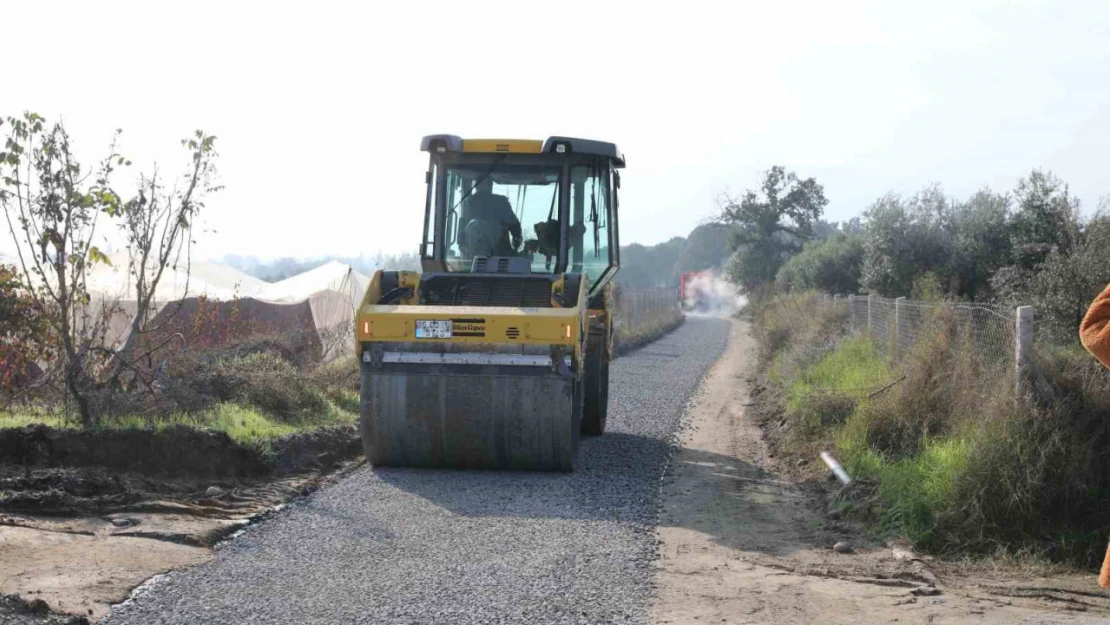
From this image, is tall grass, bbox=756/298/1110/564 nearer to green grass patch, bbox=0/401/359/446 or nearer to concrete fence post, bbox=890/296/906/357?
concrete fence post, bbox=890/296/906/357

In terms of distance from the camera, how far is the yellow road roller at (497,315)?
32.6ft

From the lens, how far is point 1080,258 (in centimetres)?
1448

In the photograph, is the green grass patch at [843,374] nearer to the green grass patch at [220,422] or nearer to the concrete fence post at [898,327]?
the concrete fence post at [898,327]

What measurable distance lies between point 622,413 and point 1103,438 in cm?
758

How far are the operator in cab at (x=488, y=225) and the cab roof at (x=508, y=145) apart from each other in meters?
0.44

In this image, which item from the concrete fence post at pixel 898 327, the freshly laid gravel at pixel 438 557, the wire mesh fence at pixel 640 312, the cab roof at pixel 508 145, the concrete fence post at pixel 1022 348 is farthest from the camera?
the wire mesh fence at pixel 640 312

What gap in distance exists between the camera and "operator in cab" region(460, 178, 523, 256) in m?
11.9

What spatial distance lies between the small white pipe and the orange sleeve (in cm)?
549

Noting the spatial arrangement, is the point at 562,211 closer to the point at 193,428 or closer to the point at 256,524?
the point at 193,428

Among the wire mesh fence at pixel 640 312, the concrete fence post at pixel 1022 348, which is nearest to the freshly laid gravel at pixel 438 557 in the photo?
the concrete fence post at pixel 1022 348

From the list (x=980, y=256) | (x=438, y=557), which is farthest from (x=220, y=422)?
(x=980, y=256)

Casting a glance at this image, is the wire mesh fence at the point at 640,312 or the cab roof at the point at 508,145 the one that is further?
the wire mesh fence at the point at 640,312

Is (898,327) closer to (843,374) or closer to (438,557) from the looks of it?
(843,374)

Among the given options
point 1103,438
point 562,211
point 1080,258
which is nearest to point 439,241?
point 562,211
